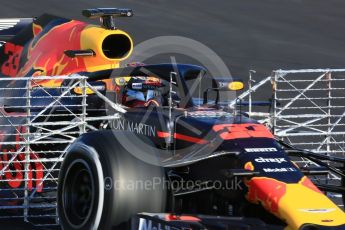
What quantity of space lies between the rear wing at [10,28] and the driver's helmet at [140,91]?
12.3 feet

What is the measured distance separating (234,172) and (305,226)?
2.50 ft

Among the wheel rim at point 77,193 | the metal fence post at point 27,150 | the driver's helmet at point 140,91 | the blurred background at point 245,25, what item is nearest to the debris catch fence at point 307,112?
the driver's helmet at point 140,91

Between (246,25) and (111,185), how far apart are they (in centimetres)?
1749

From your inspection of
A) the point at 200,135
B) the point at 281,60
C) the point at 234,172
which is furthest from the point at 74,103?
the point at 281,60

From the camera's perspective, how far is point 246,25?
24.8 meters

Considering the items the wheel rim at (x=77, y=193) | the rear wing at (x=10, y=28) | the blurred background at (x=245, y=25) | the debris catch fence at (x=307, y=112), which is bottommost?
the wheel rim at (x=77, y=193)

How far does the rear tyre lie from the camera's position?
303 inches

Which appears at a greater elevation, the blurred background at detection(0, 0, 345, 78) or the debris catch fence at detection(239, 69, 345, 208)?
the blurred background at detection(0, 0, 345, 78)

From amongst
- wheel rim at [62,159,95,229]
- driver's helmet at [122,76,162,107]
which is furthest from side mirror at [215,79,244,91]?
wheel rim at [62,159,95,229]

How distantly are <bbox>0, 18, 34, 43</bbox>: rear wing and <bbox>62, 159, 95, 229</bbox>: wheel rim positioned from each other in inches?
230

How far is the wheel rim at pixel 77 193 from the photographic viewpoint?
8.14m

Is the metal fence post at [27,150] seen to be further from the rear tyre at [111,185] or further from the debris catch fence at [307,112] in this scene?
the debris catch fence at [307,112]

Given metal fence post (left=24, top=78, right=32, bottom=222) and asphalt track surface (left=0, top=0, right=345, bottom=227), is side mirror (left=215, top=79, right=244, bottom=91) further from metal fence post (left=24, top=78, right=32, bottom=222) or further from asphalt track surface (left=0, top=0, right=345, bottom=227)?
asphalt track surface (left=0, top=0, right=345, bottom=227)

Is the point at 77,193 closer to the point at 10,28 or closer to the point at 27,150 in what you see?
the point at 27,150
